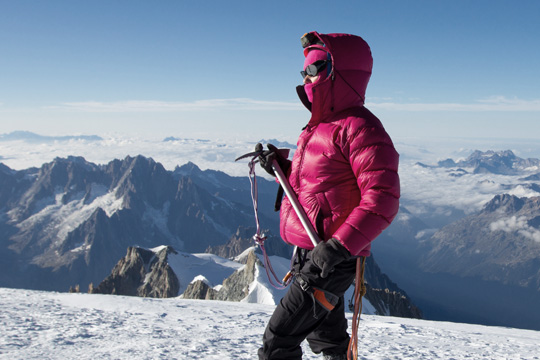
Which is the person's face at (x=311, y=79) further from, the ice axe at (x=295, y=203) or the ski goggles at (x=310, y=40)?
the ice axe at (x=295, y=203)

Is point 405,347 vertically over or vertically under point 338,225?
under

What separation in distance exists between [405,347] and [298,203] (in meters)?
4.76

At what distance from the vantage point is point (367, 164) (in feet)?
11.9

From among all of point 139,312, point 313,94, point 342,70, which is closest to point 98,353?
point 139,312

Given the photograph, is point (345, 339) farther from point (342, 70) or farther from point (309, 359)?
point (342, 70)

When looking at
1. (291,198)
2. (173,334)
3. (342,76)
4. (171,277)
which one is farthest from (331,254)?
(171,277)

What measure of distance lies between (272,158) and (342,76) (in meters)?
1.29

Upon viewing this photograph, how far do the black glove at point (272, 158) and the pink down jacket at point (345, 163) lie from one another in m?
0.37

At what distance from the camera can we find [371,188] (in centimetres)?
359

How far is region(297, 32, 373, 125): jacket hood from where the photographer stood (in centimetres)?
389

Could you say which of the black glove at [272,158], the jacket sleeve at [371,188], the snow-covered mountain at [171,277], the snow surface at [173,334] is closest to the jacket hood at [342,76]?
the jacket sleeve at [371,188]

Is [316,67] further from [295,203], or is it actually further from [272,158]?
[295,203]

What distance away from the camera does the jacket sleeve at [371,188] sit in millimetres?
3541

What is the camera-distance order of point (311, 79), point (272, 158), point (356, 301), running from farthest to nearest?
point (272, 158), point (356, 301), point (311, 79)
